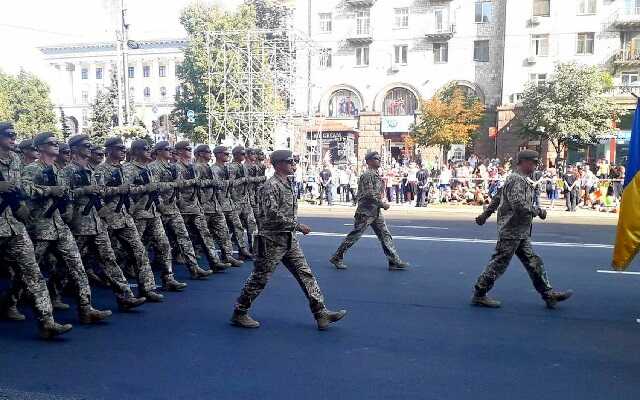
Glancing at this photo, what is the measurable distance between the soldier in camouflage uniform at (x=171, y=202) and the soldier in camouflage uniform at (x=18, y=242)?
2.37m

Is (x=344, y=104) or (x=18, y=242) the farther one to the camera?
(x=344, y=104)

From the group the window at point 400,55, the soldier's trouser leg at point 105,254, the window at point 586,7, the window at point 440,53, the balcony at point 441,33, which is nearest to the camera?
the soldier's trouser leg at point 105,254

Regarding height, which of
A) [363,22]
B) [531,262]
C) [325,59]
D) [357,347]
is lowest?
[357,347]

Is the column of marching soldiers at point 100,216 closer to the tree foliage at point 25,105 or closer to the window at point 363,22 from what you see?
the window at point 363,22

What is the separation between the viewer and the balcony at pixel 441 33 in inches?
1503

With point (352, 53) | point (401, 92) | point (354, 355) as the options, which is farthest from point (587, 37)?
point (354, 355)

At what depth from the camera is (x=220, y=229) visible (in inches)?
373

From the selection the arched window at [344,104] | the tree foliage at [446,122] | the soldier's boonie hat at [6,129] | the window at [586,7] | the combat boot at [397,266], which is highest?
the window at [586,7]

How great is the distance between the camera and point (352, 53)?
40.6 m

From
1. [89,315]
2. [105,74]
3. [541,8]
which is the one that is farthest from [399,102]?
[105,74]

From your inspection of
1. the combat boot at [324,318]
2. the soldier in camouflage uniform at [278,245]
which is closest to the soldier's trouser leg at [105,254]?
the soldier in camouflage uniform at [278,245]

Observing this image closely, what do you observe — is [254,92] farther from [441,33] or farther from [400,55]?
[441,33]

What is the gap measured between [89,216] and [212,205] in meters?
2.83

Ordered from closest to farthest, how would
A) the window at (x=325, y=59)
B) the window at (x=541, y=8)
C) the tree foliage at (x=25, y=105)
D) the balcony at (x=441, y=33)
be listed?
the window at (x=541, y=8)
the balcony at (x=441, y=33)
the window at (x=325, y=59)
the tree foliage at (x=25, y=105)
